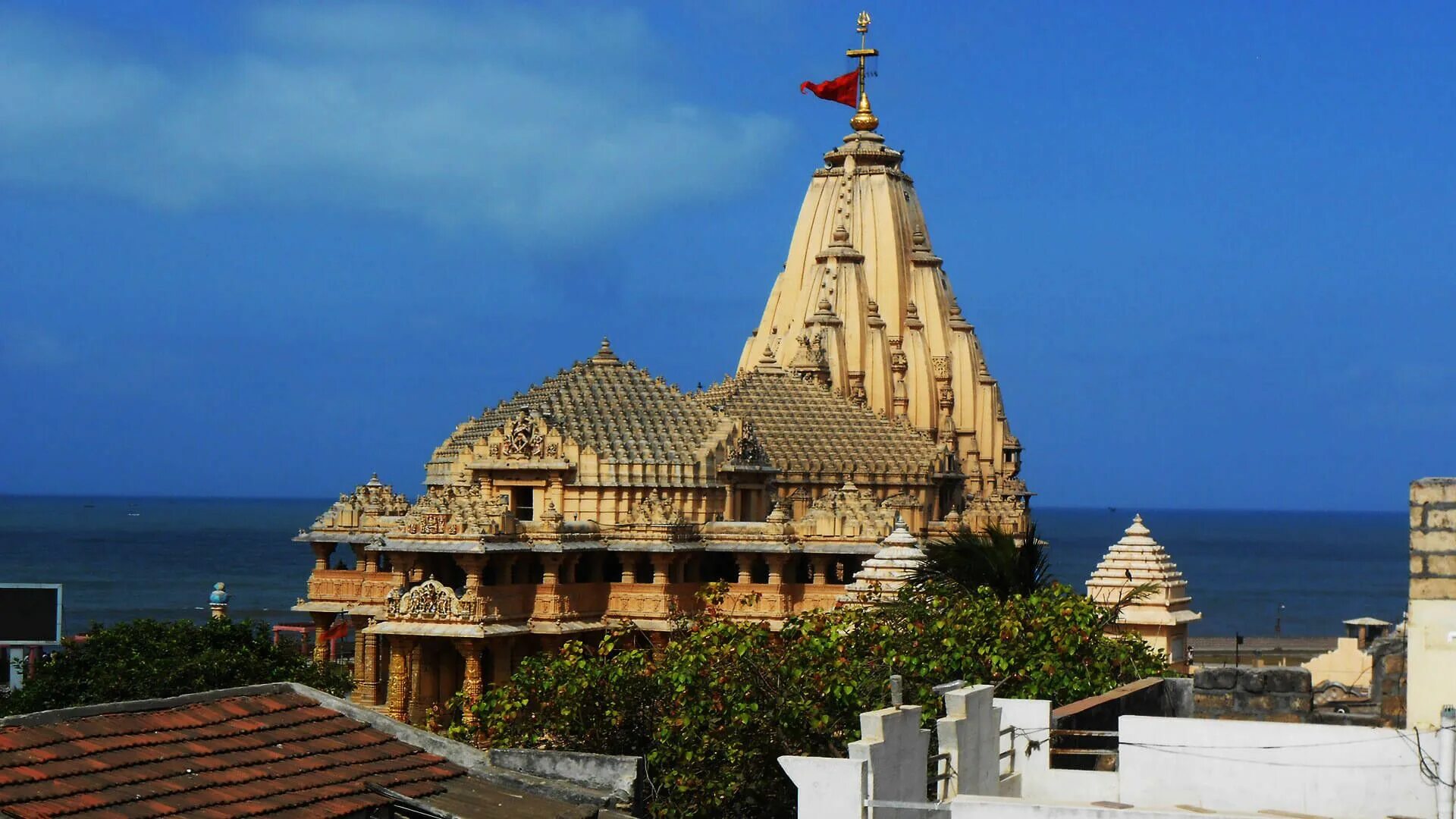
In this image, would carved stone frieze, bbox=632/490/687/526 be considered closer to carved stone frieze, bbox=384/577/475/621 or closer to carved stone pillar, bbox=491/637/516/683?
carved stone pillar, bbox=491/637/516/683

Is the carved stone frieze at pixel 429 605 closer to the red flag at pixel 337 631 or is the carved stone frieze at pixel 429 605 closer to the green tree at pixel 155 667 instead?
the green tree at pixel 155 667

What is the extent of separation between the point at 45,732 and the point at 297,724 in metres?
3.01

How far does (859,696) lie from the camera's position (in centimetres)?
3152

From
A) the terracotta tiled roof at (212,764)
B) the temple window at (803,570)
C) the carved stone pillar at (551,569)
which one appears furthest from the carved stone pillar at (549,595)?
the terracotta tiled roof at (212,764)

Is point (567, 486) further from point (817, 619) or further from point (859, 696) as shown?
point (859, 696)

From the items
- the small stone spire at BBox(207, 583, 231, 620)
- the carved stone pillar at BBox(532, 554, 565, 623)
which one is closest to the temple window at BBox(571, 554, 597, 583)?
the carved stone pillar at BBox(532, 554, 565, 623)

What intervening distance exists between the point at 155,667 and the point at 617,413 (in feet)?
49.0

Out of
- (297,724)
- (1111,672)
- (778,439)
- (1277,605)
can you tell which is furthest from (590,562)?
(1277,605)

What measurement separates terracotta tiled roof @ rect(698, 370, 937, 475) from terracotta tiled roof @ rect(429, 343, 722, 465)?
12.0ft

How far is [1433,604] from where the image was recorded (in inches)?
768

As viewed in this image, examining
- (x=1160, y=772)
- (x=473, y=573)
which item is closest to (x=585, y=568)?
(x=473, y=573)

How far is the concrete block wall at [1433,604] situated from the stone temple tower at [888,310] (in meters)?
55.4

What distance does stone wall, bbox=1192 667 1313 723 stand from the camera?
879 inches

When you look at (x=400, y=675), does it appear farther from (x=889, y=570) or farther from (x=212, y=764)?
(x=212, y=764)
